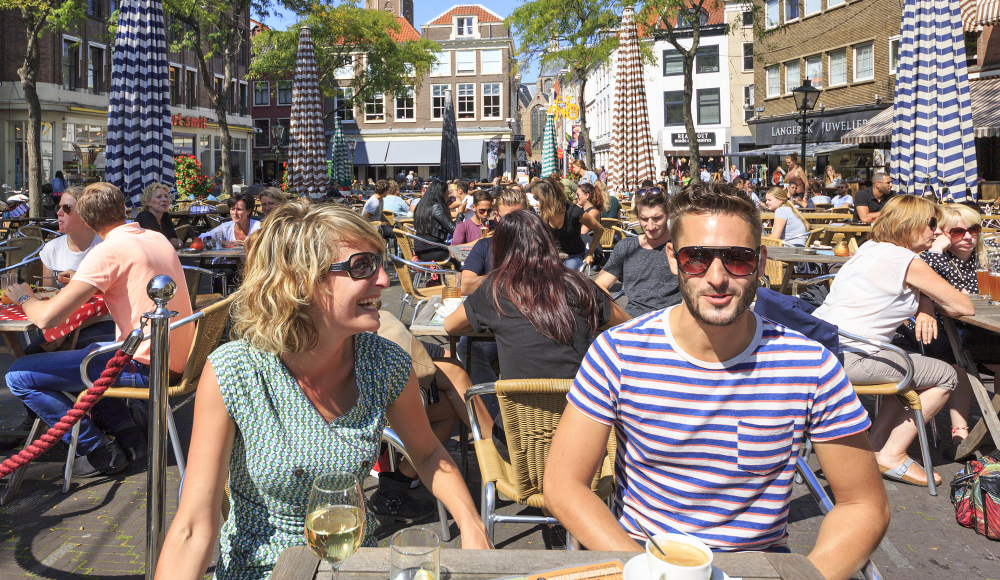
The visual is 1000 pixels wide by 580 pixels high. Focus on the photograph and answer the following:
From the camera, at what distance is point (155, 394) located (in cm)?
245

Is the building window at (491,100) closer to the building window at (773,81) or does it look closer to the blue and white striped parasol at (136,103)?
the building window at (773,81)

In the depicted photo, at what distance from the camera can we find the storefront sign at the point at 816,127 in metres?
28.3

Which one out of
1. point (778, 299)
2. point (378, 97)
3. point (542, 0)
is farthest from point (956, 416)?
point (378, 97)

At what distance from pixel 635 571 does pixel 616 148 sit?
13.0 meters

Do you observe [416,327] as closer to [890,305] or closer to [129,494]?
[129,494]

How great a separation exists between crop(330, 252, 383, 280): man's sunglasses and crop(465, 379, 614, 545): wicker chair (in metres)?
0.88

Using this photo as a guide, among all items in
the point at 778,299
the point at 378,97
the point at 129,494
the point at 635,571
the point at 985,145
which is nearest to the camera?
the point at 635,571

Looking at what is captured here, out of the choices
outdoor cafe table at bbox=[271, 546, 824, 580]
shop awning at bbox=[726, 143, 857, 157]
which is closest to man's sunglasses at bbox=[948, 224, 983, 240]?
outdoor cafe table at bbox=[271, 546, 824, 580]

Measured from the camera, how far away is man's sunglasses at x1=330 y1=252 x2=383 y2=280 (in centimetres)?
203

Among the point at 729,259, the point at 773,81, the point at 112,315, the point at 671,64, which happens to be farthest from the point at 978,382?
the point at 671,64

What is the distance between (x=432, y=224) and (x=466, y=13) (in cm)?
5075

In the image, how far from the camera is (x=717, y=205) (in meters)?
2.00

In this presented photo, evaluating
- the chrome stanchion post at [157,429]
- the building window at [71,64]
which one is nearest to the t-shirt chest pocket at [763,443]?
the chrome stanchion post at [157,429]

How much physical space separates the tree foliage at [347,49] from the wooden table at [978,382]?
28.3 m
